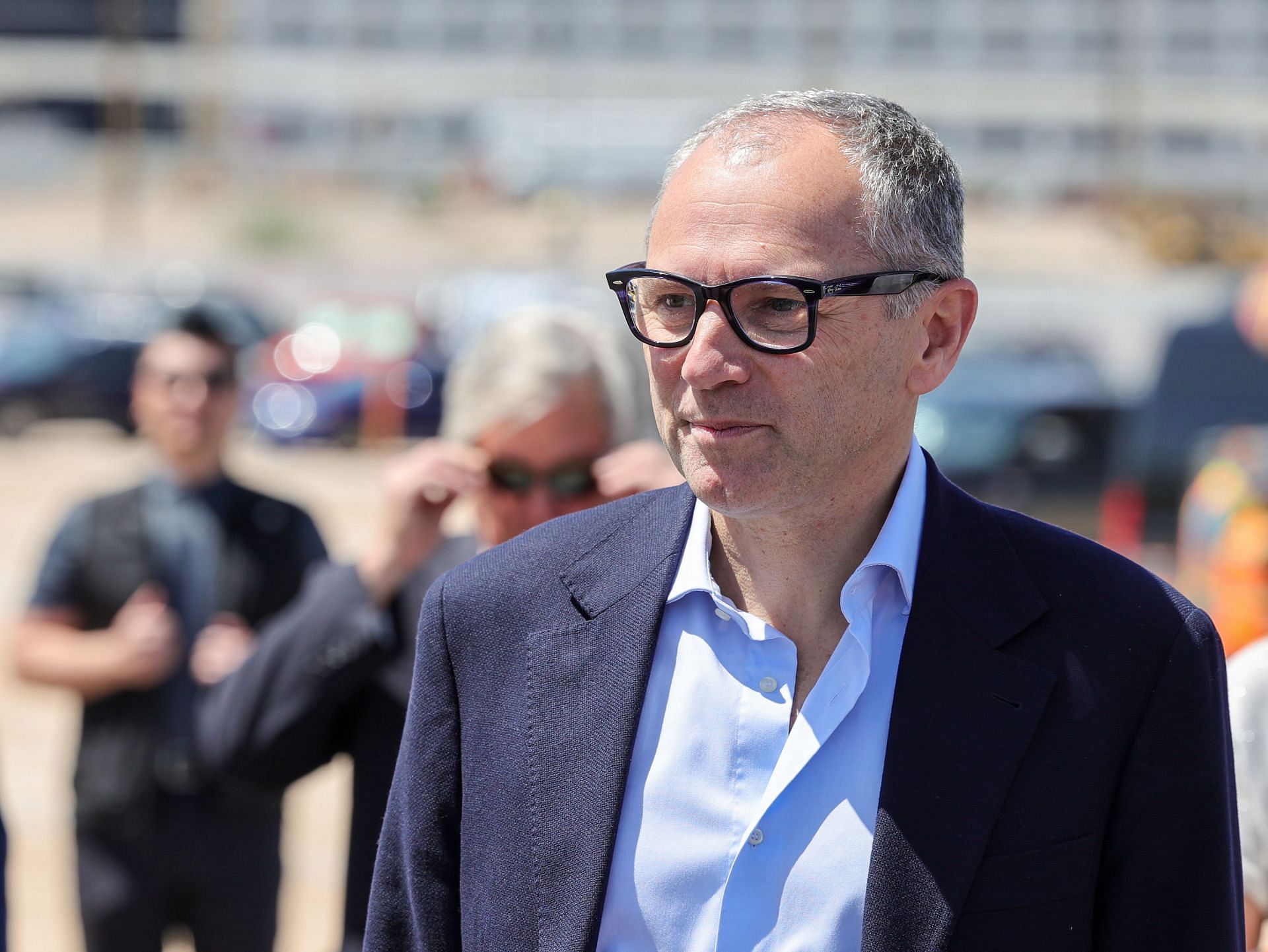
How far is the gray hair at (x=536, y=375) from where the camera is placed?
2.64m

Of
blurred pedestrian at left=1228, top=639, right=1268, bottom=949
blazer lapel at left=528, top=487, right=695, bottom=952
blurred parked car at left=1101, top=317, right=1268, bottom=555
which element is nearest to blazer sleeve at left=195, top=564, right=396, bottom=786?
blazer lapel at left=528, top=487, right=695, bottom=952

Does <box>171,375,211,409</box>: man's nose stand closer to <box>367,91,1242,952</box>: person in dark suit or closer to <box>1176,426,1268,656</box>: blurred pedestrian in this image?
<box>367,91,1242,952</box>: person in dark suit

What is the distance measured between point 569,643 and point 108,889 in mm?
2254

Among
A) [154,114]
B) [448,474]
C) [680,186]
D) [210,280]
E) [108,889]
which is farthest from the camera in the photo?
[154,114]

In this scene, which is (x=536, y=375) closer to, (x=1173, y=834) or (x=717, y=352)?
(x=717, y=352)

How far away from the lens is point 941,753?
1.60m

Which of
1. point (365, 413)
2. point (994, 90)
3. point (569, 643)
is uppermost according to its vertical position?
point (994, 90)

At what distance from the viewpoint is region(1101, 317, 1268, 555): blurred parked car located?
6.91m

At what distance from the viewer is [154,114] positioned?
55.5 m

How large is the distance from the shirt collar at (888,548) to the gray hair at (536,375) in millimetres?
842

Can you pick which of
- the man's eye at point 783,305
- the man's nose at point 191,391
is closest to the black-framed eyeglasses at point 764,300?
the man's eye at point 783,305

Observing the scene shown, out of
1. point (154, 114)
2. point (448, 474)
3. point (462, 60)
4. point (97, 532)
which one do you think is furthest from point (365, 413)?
point (154, 114)

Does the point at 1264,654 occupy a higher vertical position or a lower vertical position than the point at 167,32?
lower

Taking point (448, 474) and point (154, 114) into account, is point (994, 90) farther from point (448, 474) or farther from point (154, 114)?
point (448, 474)
